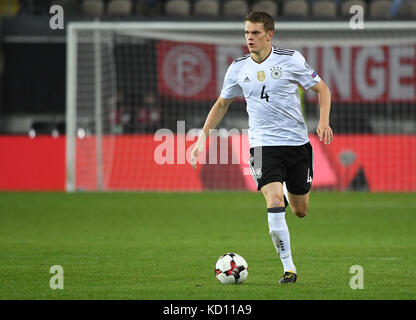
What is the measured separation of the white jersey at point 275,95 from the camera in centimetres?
817

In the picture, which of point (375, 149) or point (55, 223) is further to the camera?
point (375, 149)

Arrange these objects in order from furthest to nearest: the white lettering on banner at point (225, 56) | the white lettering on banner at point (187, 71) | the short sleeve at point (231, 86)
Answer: the white lettering on banner at point (225, 56) < the white lettering on banner at point (187, 71) < the short sleeve at point (231, 86)

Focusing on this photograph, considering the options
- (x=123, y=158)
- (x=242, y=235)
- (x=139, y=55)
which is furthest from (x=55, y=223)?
(x=139, y=55)

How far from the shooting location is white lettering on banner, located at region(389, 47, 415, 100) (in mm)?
22500

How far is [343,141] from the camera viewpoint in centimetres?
1981

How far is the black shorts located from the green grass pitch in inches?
33.3

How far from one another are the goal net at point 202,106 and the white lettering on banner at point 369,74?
0.02 m

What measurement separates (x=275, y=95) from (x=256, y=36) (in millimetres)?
578

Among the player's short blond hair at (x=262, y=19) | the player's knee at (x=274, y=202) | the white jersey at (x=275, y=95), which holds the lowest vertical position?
the player's knee at (x=274, y=202)

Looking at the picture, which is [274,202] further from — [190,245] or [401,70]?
[401,70]

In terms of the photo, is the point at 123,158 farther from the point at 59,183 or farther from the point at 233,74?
the point at 233,74

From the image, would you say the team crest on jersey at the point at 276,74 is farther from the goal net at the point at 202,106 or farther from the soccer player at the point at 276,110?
the goal net at the point at 202,106

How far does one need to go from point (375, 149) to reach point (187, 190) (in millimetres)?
4187

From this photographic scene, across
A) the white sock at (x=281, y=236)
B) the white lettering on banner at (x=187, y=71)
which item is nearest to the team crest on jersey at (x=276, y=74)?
the white sock at (x=281, y=236)
